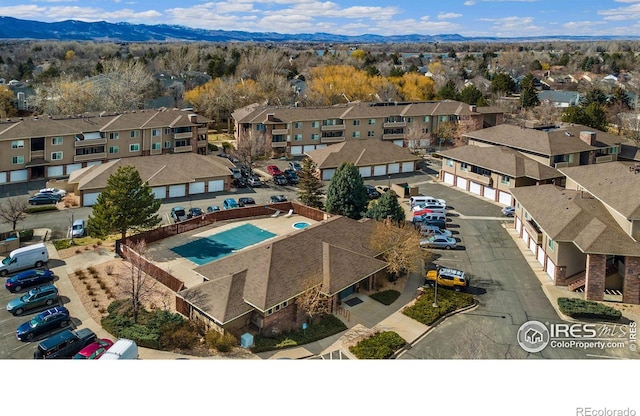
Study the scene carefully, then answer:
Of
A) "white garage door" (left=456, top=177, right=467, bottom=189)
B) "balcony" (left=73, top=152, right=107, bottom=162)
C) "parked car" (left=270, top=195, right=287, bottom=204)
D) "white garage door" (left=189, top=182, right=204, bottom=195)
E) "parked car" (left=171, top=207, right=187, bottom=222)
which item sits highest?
"balcony" (left=73, top=152, right=107, bottom=162)

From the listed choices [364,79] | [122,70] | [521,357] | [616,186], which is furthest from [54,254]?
[364,79]

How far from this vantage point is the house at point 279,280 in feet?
89.3

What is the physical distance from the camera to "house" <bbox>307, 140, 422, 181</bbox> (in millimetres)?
58625

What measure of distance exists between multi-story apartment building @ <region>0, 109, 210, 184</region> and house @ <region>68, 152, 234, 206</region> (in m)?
4.96

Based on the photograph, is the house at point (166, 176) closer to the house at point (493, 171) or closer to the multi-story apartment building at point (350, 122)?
the multi-story apartment building at point (350, 122)

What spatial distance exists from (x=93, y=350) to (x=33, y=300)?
6807 mm

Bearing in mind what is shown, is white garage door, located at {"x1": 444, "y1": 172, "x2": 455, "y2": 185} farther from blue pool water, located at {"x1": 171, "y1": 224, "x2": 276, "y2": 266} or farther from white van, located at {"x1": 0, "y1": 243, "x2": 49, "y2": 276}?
white van, located at {"x1": 0, "y1": 243, "x2": 49, "y2": 276}

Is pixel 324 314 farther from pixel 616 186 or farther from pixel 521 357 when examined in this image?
pixel 616 186


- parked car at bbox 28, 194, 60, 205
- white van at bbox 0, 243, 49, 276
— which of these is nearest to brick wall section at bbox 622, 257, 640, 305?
white van at bbox 0, 243, 49, 276

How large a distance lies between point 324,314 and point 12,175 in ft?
130

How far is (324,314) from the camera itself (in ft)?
95.3

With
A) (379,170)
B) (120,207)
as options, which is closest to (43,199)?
(120,207)

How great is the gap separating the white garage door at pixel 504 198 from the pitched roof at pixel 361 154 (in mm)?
13589

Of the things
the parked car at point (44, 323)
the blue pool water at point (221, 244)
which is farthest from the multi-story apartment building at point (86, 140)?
the parked car at point (44, 323)
